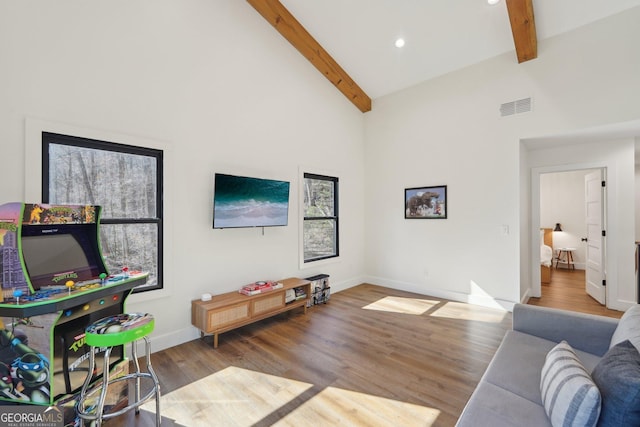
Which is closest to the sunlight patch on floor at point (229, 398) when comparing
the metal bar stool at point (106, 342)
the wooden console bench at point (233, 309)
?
the metal bar stool at point (106, 342)

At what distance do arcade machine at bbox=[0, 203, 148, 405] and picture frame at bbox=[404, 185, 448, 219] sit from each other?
→ 4.26 meters

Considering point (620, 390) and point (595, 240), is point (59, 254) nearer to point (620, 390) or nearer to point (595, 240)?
point (620, 390)

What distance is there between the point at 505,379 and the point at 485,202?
3.14 m

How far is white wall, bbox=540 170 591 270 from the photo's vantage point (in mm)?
6816

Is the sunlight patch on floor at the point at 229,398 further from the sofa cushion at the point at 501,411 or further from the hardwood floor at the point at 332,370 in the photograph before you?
the sofa cushion at the point at 501,411

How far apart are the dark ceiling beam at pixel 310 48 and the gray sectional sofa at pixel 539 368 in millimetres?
4201

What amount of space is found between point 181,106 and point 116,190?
109 centimetres

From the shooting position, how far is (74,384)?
1.72 metres

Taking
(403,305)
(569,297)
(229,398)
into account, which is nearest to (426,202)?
(403,305)

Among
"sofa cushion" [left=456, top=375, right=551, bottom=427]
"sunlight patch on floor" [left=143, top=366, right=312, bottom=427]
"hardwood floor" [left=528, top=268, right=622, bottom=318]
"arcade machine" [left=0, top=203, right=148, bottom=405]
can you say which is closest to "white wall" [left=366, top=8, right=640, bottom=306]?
"hardwood floor" [left=528, top=268, right=622, bottom=318]

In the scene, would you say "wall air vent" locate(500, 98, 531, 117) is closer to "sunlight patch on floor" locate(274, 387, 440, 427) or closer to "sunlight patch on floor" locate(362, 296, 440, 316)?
"sunlight patch on floor" locate(362, 296, 440, 316)

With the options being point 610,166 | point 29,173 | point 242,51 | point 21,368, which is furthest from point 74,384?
point 610,166

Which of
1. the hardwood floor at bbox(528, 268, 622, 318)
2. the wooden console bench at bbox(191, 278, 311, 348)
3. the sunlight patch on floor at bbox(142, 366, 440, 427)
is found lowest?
the sunlight patch on floor at bbox(142, 366, 440, 427)

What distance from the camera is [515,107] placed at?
153 inches
